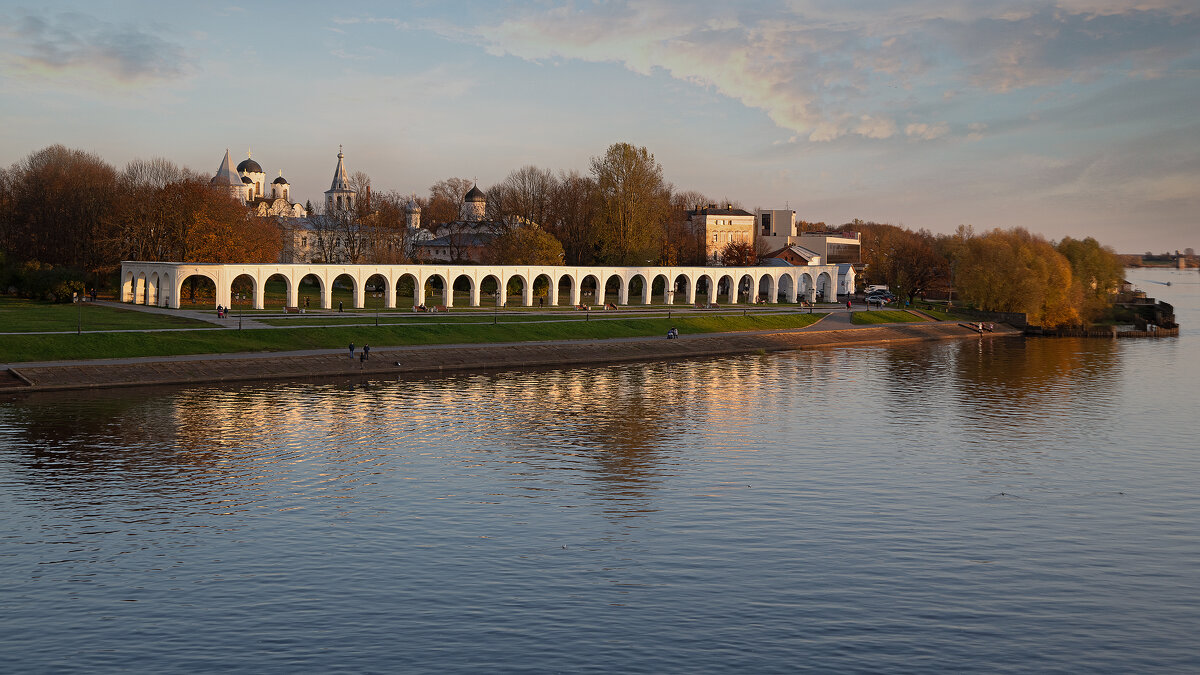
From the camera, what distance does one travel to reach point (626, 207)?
403 ft

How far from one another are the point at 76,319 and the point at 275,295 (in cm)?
3623

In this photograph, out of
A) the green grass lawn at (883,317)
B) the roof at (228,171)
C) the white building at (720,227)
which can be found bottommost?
the green grass lawn at (883,317)

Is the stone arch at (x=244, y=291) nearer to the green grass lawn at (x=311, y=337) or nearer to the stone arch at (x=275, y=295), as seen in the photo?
the stone arch at (x=275, y=295)

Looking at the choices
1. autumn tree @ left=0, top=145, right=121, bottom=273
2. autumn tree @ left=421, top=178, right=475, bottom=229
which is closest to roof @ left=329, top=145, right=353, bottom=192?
autumn tree @ left=421, top=178, right=475, bottom=229

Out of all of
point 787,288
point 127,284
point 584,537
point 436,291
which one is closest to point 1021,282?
point 787,288

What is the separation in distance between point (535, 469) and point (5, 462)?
17812mm

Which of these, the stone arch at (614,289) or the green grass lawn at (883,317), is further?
the stone arch at (614,289)

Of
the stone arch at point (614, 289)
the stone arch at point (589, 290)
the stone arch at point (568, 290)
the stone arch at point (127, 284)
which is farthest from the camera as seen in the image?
the stone arch at point (589, 290)

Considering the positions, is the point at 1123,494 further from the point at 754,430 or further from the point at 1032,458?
the point at 754,430

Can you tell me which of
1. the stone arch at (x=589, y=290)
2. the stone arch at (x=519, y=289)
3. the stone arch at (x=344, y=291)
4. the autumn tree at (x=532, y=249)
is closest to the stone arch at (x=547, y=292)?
the stone arch at (x=519, y=289)

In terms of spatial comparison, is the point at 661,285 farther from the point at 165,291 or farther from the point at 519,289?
the point at 165,291

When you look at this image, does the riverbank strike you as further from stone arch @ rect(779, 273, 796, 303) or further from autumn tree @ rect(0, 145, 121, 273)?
autumn tree @ rect(0, 145, 121, 273)

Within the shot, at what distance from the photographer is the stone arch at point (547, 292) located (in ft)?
338

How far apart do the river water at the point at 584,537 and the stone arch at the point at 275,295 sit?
32.1 m
